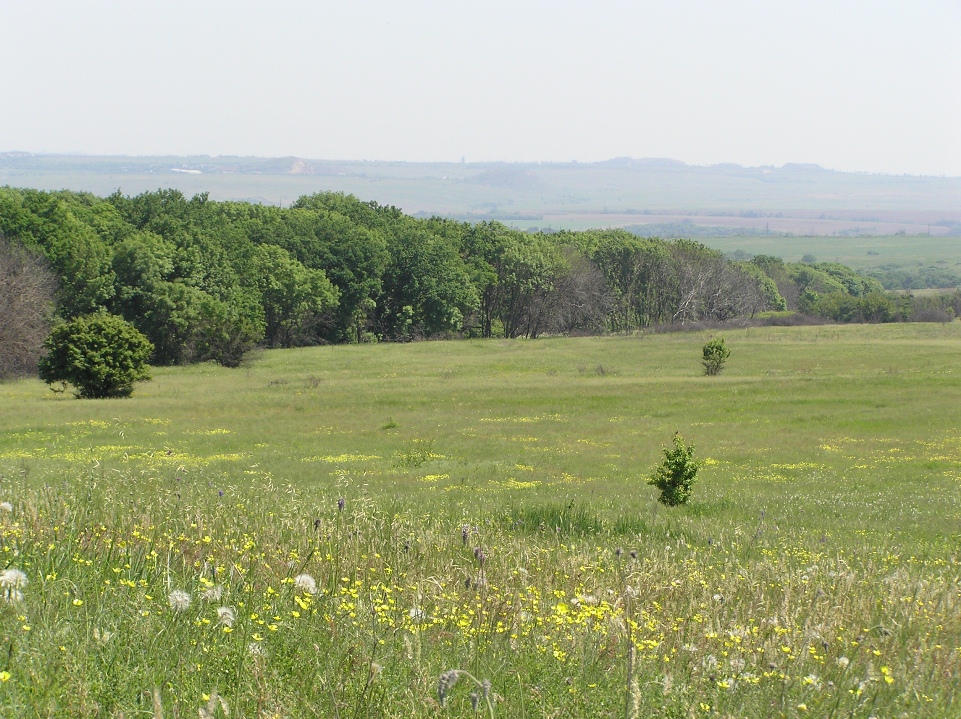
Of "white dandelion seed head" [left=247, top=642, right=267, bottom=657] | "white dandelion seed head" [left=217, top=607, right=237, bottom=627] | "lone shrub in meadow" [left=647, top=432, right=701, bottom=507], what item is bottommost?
"lone shrub in meadow" [left=647, top=432, right=701, bottom=507]

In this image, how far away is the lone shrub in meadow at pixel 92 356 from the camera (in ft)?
142

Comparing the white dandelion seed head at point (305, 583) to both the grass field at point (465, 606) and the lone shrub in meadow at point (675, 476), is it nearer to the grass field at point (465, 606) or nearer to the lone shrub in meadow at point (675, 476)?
the grass field at point (465, 606)

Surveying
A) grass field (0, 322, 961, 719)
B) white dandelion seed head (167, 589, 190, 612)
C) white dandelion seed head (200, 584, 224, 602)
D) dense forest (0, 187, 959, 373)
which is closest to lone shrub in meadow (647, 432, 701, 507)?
grass field (0, 322, 961, 719)

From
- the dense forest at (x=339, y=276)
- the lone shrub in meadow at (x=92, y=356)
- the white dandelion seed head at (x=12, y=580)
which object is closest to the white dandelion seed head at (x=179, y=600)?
the white dandelion seed head at (x=12, y=580)

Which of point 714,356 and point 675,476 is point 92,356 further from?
point 714,356

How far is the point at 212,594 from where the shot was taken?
430 cm

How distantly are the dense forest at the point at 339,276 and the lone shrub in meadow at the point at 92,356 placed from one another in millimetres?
16636

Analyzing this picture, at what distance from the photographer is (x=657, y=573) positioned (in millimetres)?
6766

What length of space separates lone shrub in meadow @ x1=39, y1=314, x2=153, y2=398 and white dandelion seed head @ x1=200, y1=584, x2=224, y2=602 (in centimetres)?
4255

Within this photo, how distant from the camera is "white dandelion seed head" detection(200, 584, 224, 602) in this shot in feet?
14.0

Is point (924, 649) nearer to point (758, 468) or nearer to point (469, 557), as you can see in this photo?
point (469, 557)

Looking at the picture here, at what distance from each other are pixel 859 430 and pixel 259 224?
7462 centimetres

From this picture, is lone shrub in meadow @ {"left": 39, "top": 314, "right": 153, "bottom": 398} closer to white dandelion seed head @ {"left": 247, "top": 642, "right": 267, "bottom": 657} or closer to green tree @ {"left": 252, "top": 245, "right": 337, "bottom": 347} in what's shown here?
green tree @ {"left": 252, "top": 245, "right": 337, "bottom": 347}

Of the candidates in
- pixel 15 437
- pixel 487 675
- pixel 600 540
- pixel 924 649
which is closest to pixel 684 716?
pixel 487 675
